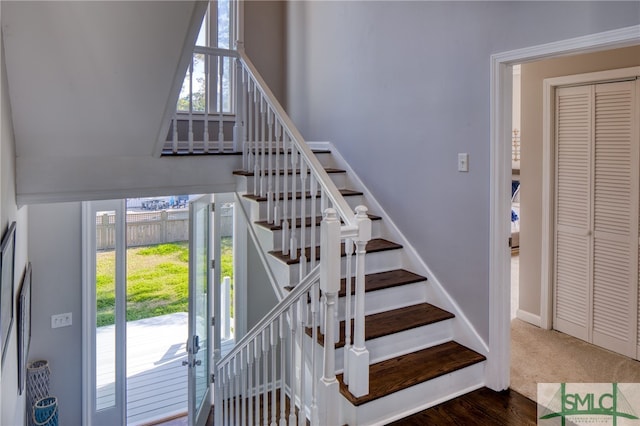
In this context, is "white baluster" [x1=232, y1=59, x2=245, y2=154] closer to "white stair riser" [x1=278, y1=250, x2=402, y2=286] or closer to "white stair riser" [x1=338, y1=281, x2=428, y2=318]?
"white stair riser" [x1=278, y1=250, x2=402, y2=286]

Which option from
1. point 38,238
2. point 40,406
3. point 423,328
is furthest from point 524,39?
point 40,406

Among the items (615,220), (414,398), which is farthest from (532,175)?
(414,398)

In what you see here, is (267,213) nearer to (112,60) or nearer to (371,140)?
(371,140)

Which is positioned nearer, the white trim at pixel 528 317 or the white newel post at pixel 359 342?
the white newel post at pixel 359 342

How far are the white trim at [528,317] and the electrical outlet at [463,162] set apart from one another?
181 cm

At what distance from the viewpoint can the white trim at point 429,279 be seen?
2807 millimetres

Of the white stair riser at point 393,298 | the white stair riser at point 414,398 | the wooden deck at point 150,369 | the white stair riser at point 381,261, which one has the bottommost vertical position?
the wooden deck at point 150,369

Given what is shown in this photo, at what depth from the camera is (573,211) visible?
3.58 meters

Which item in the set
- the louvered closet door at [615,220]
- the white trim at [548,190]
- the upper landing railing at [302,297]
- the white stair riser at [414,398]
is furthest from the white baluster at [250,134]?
the louvered closet door at [615,220]

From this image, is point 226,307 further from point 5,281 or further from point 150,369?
point 5,281

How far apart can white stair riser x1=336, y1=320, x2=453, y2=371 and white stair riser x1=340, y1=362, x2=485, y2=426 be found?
27cm

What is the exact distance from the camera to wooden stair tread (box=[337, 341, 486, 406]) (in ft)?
7.72

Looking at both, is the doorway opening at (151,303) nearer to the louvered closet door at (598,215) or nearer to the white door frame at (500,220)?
the white door frame at (500,220)

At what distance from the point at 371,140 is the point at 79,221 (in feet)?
8.99
